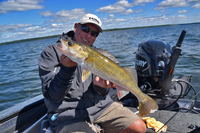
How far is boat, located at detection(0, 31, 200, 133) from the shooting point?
335 cm

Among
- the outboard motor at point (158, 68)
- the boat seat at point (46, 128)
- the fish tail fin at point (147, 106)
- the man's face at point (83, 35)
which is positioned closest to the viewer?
the fish tail fin at point (147, 106)

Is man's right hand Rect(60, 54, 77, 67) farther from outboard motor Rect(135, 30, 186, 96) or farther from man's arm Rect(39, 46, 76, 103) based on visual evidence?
outboard motor Rect(135, 30, 186, 96)

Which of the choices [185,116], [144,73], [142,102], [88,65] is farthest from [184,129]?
[88,65]

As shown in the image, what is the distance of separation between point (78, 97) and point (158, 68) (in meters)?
2.48

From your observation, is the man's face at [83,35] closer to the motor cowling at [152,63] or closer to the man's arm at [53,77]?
the man's arm at [53,77]

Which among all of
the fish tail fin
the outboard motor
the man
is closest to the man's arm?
the man

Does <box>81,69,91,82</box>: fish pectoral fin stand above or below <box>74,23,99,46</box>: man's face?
below

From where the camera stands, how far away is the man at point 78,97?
241 centimetres

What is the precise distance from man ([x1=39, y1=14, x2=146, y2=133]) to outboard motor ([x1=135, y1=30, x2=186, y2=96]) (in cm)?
150

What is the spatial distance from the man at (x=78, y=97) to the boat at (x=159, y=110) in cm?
44

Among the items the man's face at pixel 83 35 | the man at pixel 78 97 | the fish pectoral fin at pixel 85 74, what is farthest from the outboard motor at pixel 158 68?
the fish pectoral fin at pixel 85 74

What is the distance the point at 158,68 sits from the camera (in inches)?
171

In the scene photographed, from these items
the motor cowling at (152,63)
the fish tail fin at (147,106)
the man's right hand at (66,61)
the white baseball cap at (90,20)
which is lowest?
the fish tail fin at (147,106)

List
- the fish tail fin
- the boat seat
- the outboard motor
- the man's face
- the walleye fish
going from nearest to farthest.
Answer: the walleye fish → the fish tail fin → the boat seat → the man's face → the outboard motor
